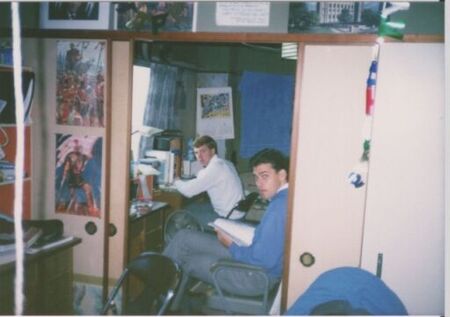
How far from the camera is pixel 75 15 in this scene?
8.68 ft

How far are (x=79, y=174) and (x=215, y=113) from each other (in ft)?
9.93

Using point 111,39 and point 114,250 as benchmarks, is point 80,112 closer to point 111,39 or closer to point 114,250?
point 111,39

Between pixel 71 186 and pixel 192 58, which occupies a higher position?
pixel 192 58

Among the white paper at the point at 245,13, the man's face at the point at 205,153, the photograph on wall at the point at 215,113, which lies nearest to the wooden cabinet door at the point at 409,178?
the white paper at the point at 245,13

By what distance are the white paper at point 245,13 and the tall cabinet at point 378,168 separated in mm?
335

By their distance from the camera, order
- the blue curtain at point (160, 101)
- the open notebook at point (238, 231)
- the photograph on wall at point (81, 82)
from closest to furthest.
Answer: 1. the photograph on wall at point (81, 82)
2. the open notebook at point (238, 231)
3. the blue curtain at point (160, 101)

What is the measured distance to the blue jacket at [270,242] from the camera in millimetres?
2805

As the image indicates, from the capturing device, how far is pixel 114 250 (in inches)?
113

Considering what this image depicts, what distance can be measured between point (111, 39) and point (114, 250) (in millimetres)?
1439

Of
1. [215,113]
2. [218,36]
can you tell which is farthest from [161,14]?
[215,113]

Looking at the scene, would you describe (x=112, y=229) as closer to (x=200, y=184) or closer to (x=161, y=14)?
(x=200, y=184)

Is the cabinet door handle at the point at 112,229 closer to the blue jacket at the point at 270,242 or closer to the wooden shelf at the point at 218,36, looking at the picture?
the blue jacket at the point at 270,242

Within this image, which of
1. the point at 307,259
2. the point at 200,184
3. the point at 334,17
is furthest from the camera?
the point at 200,184

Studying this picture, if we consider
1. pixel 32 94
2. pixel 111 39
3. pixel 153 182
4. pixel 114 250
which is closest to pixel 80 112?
pixel 32 94
